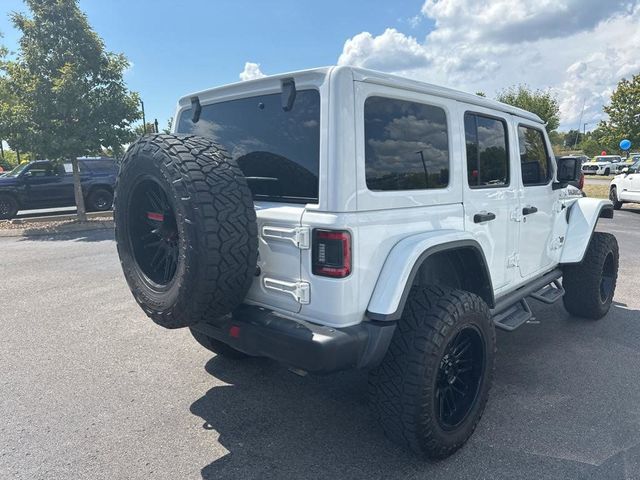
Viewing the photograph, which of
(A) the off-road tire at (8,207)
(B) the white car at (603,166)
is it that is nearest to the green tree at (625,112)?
(B) the white car at (603,166)

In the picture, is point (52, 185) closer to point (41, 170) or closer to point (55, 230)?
point (41, 170)

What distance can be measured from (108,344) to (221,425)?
1.83 m

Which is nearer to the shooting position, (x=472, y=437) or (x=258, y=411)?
(x=472, y=437)

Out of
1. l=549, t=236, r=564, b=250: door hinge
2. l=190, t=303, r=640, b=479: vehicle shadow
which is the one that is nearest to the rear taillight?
l=190, t=303, r=640, b=479: vehicle shadow

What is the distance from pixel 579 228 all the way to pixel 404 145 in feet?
8.97

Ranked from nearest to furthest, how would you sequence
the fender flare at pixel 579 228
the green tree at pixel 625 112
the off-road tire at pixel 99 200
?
the fender flare at pixel 579 228 < the off-road tire at pixel 99 200 < the green tree at pixel 625 112

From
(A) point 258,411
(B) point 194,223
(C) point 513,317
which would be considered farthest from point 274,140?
(C) point 513,317

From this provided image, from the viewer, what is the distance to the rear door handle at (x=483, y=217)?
3012 millimetres

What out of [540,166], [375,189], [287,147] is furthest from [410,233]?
[540,166]

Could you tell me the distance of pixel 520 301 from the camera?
3.70 meters

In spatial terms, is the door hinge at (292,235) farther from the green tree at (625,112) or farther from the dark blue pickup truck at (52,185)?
the green tree at (625,112)

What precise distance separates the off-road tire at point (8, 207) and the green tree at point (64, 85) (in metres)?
2.83

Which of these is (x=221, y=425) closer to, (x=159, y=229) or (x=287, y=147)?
(x=159, y=229)

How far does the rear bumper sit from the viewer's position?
2.16m
